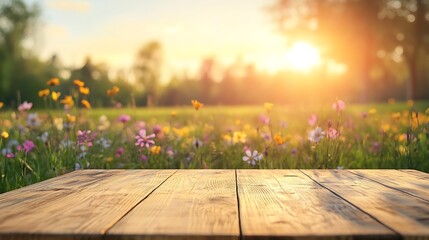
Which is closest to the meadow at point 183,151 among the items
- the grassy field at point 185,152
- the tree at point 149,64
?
the grassy field at point 185,152

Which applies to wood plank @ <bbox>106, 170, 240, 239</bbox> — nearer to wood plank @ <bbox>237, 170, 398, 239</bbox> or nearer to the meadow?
wood plank @ <bbox>237, 170, 398, 239</bbox>

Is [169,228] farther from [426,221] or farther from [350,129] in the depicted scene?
[350,129]

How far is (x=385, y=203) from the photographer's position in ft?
5.81

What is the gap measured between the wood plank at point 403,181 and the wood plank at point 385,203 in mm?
63

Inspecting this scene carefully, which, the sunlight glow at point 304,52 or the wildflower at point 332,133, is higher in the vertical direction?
the sunlight glow at point 304,52

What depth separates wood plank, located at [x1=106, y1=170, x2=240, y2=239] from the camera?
4.32ft

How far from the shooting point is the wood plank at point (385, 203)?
1.40 meters

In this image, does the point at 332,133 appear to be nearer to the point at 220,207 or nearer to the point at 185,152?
the point at 185,152

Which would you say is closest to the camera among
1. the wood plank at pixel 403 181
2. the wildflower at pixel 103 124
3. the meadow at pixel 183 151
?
the wood plank at pixel 403 181

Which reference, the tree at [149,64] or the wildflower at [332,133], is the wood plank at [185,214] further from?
the tree at [149,64]

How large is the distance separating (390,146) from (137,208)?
3.33 meters

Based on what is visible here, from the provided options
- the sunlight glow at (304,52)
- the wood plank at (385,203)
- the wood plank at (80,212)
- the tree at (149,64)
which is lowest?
the wood plank at (385,203)

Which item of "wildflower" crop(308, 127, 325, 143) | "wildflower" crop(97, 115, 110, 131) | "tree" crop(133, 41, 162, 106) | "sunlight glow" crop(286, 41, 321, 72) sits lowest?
"wildflower" crop(308, 127, 325, 143)

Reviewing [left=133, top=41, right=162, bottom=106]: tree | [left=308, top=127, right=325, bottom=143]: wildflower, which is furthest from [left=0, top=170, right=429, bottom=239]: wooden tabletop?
[left=133, top=41, right=162, bottom=106]: tree
